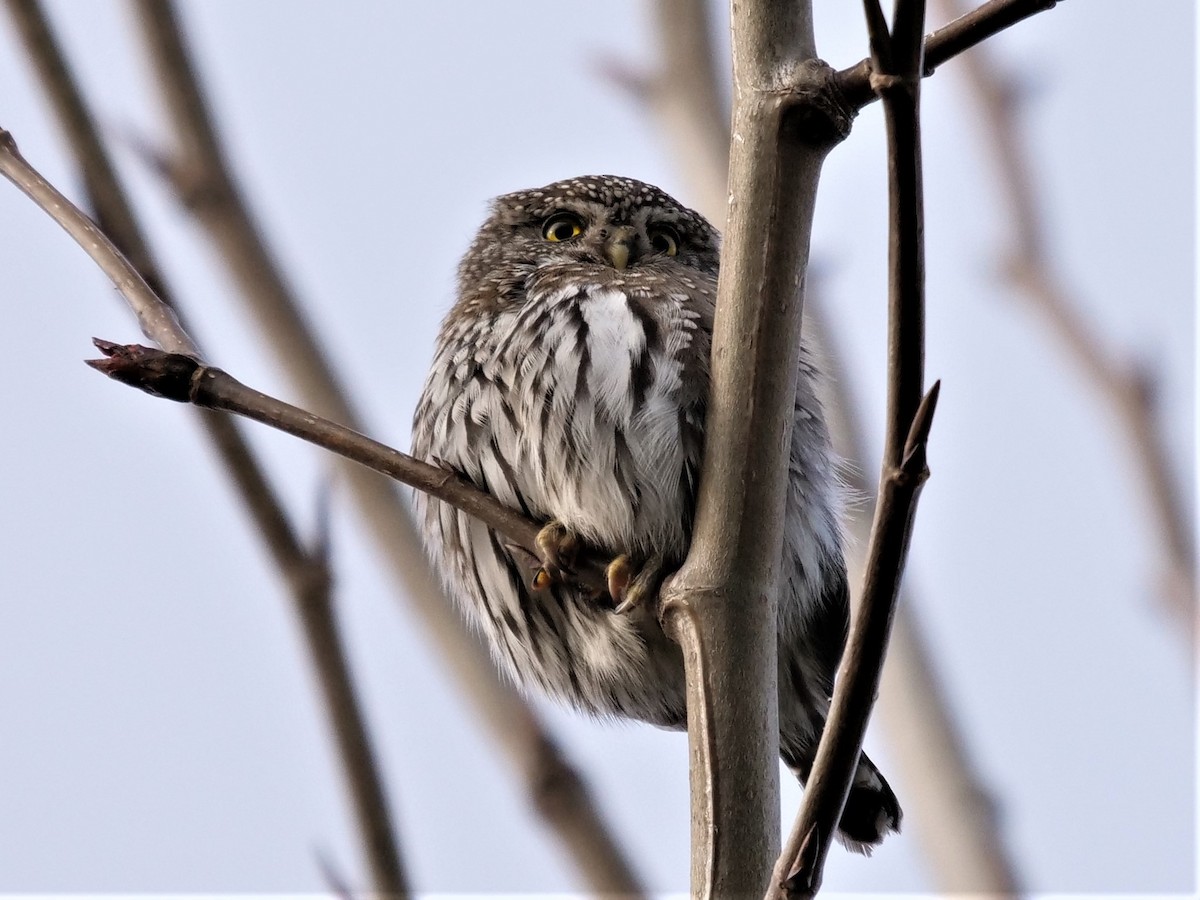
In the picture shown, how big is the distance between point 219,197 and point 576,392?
0.98m

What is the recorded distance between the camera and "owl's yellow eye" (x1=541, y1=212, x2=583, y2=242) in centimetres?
498

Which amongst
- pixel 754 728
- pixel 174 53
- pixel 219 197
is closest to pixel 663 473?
pixel 754 728

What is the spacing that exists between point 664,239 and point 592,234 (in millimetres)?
263

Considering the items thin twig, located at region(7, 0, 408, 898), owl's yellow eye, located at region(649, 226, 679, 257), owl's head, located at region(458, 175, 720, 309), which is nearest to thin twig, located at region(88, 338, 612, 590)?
thin twig, located at region(7, 0, 408, 898)

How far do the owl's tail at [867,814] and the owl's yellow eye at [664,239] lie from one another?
5.88ft

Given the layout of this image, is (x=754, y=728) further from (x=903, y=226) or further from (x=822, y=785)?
(x=903, y=226)

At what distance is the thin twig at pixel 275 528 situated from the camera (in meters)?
2.54

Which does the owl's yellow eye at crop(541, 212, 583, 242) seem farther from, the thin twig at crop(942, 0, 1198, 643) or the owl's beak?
the thin twig at crop(942, 0, 1198, 643)

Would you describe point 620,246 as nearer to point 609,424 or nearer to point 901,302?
point 609,424

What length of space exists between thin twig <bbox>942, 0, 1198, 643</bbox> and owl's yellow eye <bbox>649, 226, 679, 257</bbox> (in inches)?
59.4

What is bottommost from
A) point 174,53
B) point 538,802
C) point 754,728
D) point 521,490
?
point 538,802

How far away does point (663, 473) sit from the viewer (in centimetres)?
341

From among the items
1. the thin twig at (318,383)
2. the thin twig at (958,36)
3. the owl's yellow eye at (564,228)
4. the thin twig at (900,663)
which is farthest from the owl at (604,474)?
the thin twig at (900,663)

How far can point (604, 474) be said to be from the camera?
3492 millimetres
